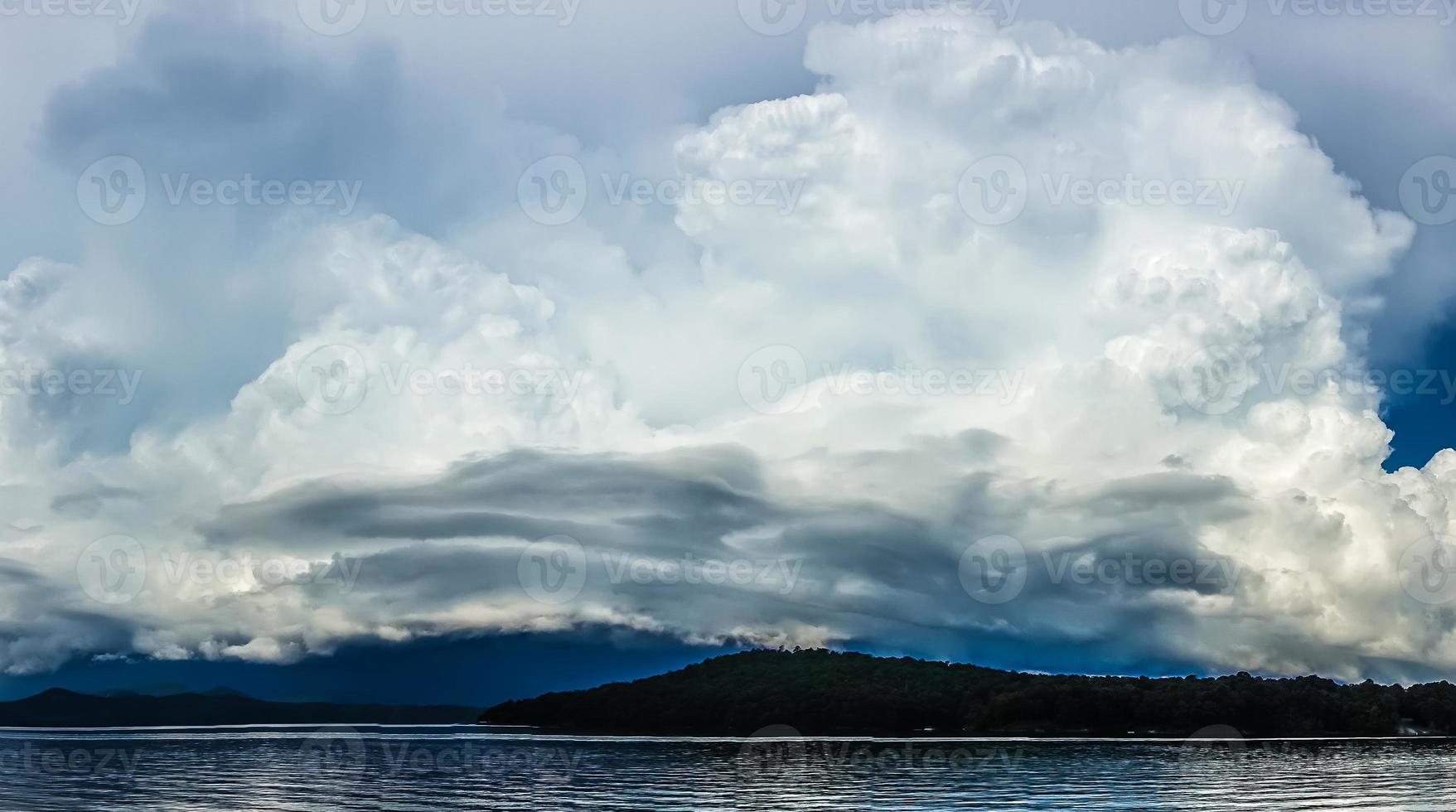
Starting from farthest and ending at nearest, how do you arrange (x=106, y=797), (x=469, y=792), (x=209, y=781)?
(x=209, y=781) → (x=469, y=792) → (x=106, y=797)

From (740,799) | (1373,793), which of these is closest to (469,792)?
(740,799)

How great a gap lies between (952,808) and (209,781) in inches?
5027

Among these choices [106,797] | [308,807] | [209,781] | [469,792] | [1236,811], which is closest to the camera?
[1236,811]

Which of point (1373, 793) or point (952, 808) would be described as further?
point (1373, 793)

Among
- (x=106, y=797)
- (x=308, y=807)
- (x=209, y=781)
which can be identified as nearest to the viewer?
(x=308, y=807)

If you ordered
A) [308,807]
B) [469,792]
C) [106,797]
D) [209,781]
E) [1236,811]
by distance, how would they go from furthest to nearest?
[209,781] < [469,792] < [106,797] < [308,807] < [1236,811]

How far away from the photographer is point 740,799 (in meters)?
141

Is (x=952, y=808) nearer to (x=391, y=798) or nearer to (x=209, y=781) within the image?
(x=391, y=798)

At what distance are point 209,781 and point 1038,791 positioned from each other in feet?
440

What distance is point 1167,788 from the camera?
158m

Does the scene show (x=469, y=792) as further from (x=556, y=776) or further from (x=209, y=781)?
(x=209, y=781)

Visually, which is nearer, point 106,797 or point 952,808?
point 952,808

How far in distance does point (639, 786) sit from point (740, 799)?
29.5 meters

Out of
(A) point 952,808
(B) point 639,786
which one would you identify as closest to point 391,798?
(B) point 639,786
